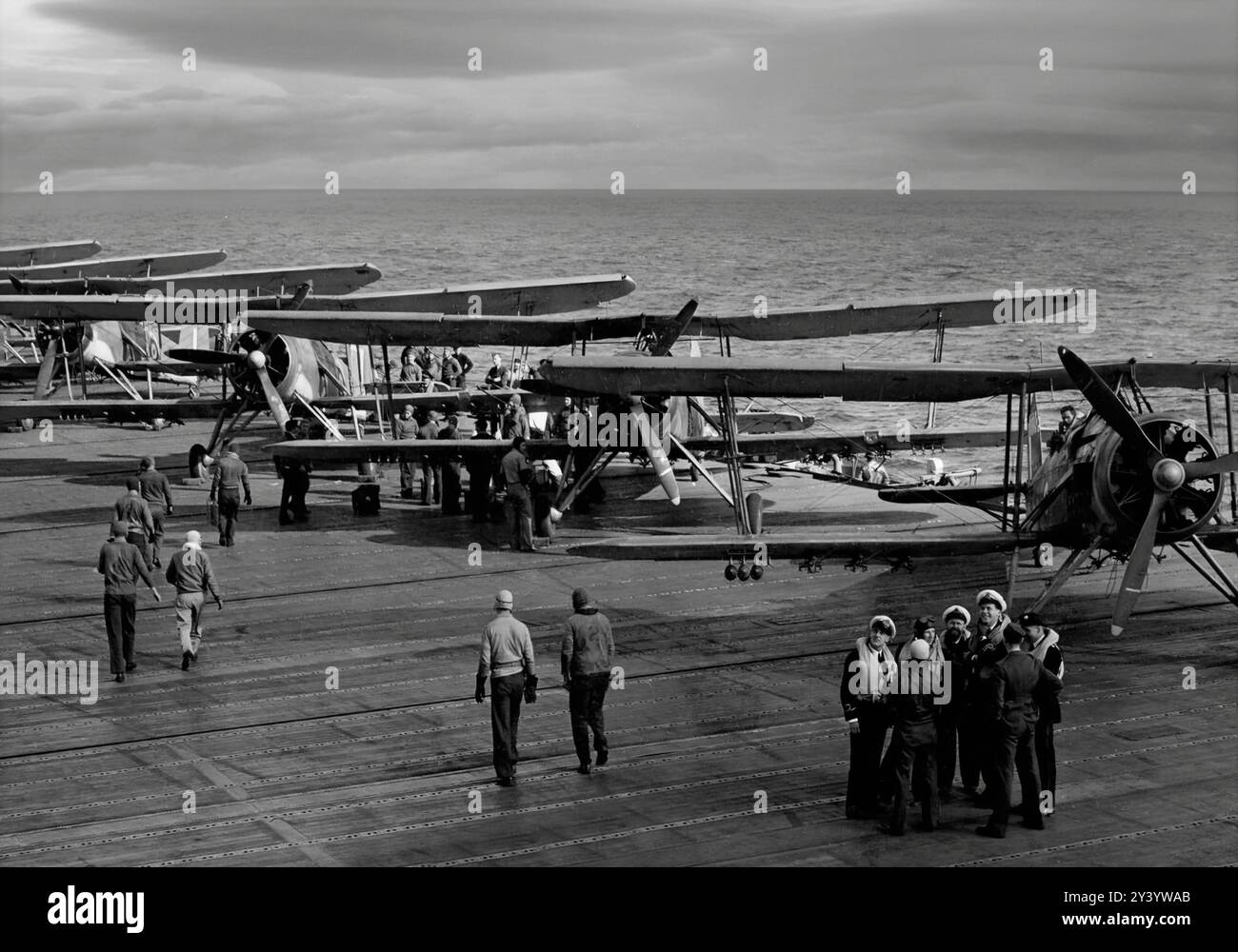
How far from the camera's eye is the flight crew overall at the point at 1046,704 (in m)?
10.9

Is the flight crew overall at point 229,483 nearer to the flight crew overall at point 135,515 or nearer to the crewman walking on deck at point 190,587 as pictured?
the flight crew overall at point 135,515

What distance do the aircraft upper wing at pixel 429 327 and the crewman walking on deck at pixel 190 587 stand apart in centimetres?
760

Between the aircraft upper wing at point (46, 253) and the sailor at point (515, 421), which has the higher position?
the aircraft upper wing at point (46, 253)

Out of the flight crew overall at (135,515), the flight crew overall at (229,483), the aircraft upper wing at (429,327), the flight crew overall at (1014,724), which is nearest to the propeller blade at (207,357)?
the aircraft upper wing at (429,327)

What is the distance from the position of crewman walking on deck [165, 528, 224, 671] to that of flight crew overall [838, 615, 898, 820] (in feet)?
22.3

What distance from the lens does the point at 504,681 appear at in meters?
11.8

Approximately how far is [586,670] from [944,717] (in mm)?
2638

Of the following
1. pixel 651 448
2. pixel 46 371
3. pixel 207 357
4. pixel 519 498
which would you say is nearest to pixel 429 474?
pixel 207 357

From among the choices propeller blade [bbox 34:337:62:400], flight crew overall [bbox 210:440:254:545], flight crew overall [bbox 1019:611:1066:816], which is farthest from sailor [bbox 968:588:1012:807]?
propeller blade [bbox 34:337:62:400]

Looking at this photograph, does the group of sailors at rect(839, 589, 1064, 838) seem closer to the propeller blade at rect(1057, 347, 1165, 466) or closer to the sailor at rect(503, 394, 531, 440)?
the propeller blade at rect(1057, 347, 1165, 466)

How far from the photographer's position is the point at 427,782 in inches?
466

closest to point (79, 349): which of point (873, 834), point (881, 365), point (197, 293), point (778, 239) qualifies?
point (197, 293)

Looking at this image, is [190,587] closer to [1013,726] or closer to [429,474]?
[1013,726]
